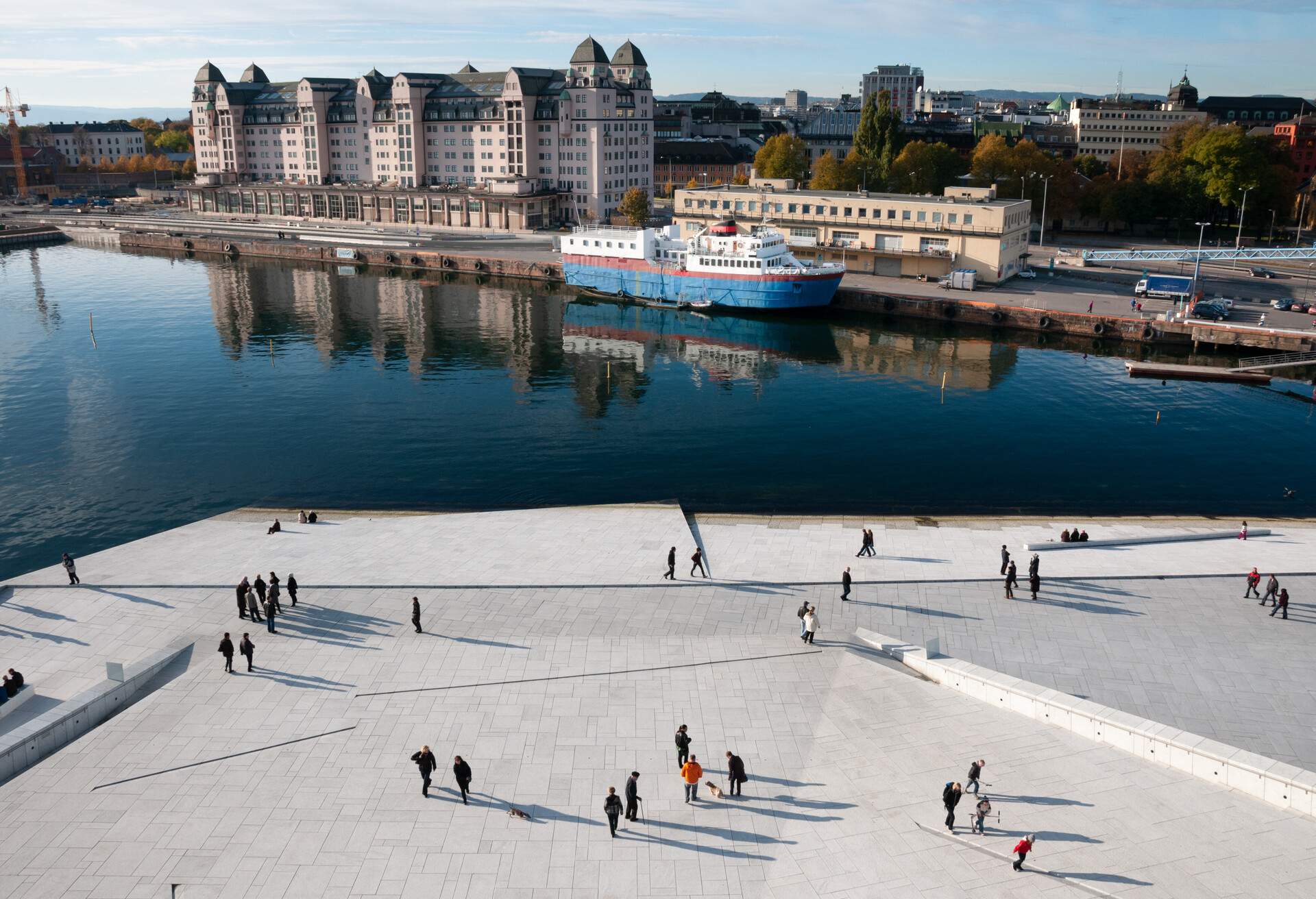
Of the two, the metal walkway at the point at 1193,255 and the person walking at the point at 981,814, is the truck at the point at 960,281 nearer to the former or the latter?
the metal walkway at the point at 1193,255

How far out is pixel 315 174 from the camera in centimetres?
14538

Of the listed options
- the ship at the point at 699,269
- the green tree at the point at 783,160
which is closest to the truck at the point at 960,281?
the ship at the point at 699,269

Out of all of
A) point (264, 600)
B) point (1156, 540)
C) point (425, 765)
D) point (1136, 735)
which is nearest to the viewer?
point (425, 765)

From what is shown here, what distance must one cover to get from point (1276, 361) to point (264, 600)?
64822 mm

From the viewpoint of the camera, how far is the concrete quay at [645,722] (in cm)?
1692

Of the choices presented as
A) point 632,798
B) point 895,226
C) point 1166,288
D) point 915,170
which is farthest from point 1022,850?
point 915,170

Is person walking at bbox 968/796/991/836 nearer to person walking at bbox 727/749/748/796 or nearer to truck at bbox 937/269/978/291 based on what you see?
person walking at bbox 727/749/748/796

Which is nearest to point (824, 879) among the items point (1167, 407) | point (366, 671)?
point (366, 671)

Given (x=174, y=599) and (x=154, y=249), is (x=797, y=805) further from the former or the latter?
(x=154, y=249)

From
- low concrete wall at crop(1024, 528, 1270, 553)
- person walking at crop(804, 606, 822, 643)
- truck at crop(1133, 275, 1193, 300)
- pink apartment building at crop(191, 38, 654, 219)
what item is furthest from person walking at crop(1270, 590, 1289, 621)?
pink apartment building at crop(191, 38, 654, 219)

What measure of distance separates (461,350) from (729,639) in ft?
160

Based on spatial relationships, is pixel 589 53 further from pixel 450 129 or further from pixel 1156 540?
pixel 1156 540

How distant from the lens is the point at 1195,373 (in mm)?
61688

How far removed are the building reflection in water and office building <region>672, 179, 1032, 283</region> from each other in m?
13.6
